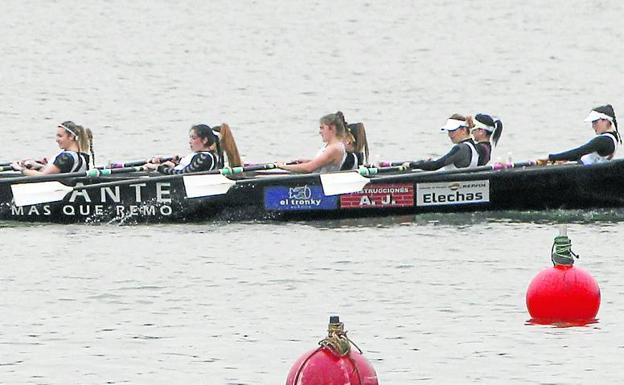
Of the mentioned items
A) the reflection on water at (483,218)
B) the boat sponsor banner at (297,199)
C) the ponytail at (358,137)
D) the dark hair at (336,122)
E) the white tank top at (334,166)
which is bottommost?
the reflection on water at (483,218)

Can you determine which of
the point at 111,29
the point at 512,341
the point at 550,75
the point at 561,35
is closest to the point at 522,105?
the point at 550,75

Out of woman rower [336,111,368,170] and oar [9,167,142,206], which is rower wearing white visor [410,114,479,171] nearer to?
woman rower [336,111,368,170]

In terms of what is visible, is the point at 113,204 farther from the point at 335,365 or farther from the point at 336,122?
the point at 335,365

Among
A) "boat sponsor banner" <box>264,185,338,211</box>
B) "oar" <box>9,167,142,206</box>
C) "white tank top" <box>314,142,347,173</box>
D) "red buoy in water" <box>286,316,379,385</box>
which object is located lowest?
"red buoy in water" <box>286,316,379,385</box>

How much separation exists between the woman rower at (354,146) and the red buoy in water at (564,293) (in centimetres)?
768

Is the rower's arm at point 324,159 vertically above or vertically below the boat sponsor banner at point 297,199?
above

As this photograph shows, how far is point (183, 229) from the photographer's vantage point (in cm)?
2552

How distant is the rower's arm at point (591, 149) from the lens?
83.3ft

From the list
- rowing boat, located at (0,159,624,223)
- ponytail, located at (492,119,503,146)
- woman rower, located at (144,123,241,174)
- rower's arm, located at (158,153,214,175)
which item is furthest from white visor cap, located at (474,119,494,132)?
rower's arm, located at (158,153,214,175)

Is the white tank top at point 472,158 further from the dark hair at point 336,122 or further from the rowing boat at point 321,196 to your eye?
the dark hair at point 336,122

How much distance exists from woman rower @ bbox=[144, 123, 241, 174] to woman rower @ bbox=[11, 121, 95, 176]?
86 cm

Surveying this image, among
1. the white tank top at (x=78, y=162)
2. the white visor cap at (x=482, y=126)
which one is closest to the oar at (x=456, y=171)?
the white visor cap at (x=482, y=126)

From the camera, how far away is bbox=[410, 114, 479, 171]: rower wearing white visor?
25.6 m

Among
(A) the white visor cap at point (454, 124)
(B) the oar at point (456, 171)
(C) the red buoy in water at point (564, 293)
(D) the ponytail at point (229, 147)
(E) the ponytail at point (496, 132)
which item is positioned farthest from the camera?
(E) the ponytail at point (496, 132)
